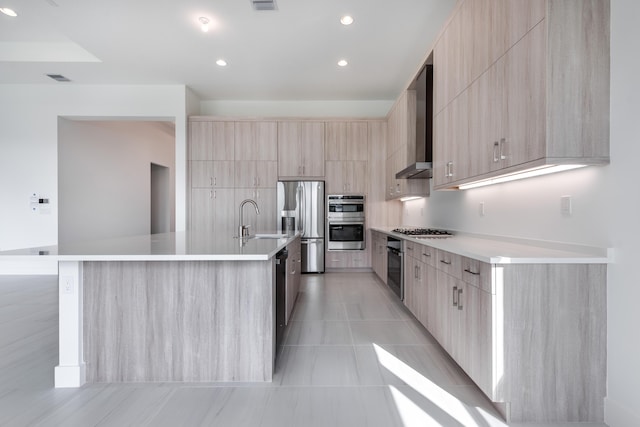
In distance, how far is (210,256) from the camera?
1677 mm

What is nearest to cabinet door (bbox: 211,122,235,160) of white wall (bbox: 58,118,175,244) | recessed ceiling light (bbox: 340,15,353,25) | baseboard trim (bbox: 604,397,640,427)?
white wall (bbox: 58,118,175,244)

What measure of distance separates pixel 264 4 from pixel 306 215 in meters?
3.14

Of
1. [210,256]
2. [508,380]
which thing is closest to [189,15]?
[210,256]

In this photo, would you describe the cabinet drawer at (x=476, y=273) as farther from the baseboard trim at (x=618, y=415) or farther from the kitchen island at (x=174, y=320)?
the kitchen island at (x=174, y=320)

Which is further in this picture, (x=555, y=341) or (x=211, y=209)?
(x=211, y=209)

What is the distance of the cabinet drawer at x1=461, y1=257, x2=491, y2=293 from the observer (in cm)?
160

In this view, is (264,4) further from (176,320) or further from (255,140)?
(176,320)

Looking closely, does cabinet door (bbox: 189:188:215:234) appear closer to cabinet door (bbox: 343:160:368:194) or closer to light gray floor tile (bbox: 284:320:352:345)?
cabinet door (bbox: 343:160:368:194)

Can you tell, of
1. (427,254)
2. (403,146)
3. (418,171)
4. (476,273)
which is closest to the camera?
(476,273)

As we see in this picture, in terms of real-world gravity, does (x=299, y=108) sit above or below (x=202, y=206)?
above

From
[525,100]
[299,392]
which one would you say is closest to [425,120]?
[525,100]

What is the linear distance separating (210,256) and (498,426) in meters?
1.71

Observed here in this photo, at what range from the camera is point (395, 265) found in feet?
12.0

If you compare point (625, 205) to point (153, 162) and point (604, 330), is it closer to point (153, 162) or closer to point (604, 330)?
point (604, 330)
